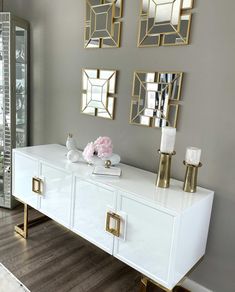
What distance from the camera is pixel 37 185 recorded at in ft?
7.32

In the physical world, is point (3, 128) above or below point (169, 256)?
above

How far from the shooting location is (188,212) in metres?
1.48

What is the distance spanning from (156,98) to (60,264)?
1.46 metres

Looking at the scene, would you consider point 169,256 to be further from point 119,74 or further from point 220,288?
point 119,74

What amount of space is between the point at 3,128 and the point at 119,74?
1.43 meters

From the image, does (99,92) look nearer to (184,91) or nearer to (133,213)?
(184,91)

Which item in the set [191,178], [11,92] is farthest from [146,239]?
[11,92]

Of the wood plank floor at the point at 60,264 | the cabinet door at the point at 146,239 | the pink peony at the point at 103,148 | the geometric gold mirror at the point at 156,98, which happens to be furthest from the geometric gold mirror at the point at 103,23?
the wood plank floor at the point at 60,264

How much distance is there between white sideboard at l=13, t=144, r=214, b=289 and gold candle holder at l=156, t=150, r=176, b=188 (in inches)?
1.9

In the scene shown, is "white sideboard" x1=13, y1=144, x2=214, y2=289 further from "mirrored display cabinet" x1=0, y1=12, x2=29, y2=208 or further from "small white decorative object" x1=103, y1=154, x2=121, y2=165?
"mirrored display cabinet" x1=0, y1=12, x2=29, y2=208

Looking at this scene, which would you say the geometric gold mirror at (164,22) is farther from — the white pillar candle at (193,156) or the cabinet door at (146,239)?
the cabinet door at (146,239)

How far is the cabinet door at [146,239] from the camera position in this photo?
1487 millimetres

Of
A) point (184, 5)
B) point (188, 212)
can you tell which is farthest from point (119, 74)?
point (188, 212)

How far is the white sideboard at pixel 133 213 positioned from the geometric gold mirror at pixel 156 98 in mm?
389
